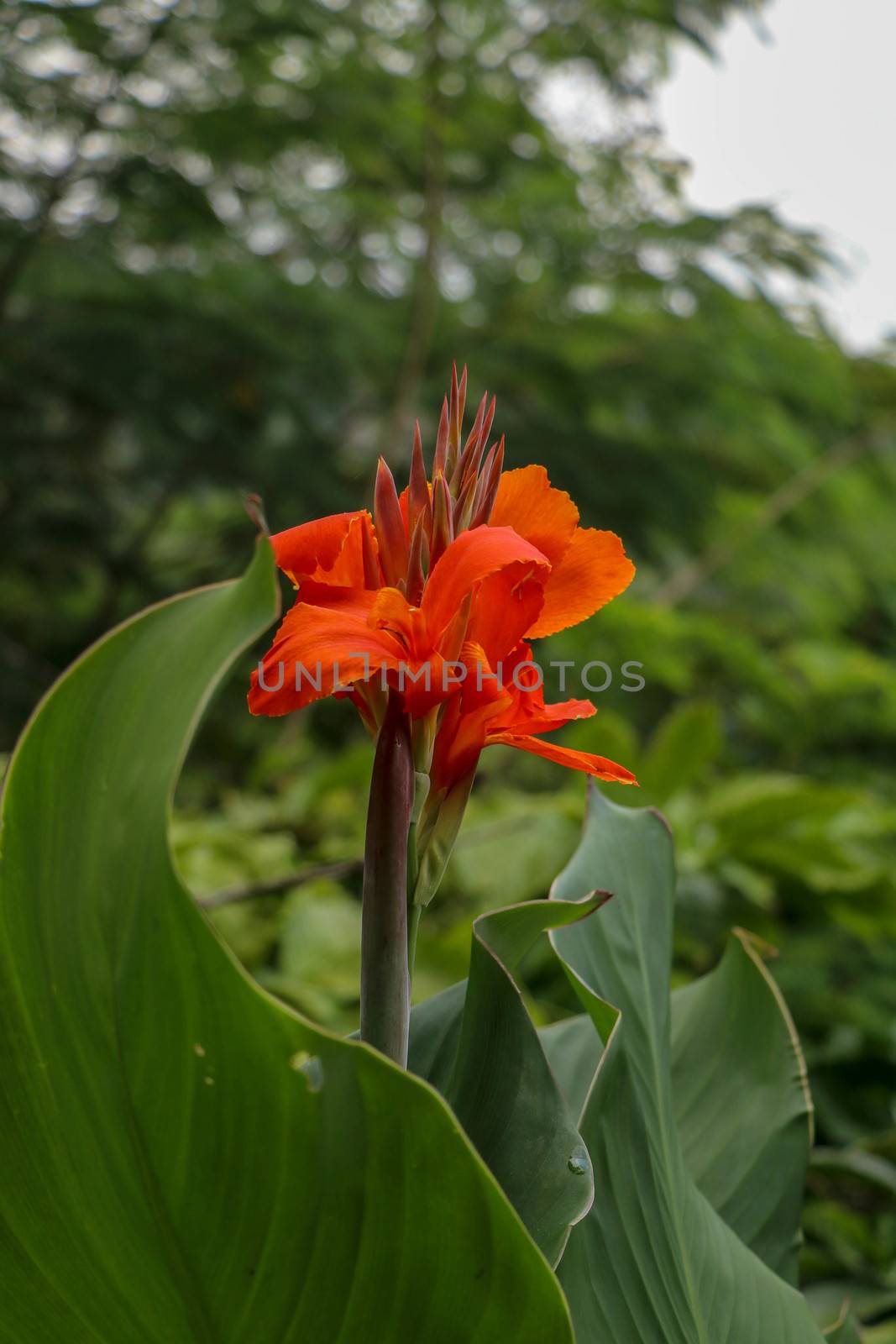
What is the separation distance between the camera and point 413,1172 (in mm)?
303

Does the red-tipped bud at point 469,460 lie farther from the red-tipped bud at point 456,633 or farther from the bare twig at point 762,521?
the bare twig at point 762,521

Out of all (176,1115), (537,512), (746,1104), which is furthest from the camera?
(746,1104)

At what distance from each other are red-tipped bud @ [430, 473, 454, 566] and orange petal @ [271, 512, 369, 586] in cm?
4

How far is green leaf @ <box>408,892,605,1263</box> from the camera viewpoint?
14.2 inches

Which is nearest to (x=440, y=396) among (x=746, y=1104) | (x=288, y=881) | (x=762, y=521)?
(x=762, y=521)

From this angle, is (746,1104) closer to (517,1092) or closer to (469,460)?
(517,1092)

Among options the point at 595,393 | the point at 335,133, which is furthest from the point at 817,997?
the point at 335,133

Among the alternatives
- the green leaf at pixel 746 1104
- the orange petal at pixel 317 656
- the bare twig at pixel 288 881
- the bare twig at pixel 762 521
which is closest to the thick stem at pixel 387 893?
the orange petal at pixel 317 656

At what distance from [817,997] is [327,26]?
2.08 metres

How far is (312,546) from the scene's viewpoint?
0.40 meters

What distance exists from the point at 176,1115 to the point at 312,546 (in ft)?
0.70

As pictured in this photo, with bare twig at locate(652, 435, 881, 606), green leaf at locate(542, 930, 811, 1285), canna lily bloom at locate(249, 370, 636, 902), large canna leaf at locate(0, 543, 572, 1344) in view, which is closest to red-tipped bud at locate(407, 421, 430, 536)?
canna lily bloom at locate(249, 370, 636, 902)

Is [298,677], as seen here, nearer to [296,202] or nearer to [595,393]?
[595,393]

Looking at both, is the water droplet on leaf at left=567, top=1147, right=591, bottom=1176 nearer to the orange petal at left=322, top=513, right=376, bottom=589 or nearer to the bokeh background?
the orange petal at left=322, top=513, right=376, bottom=589
